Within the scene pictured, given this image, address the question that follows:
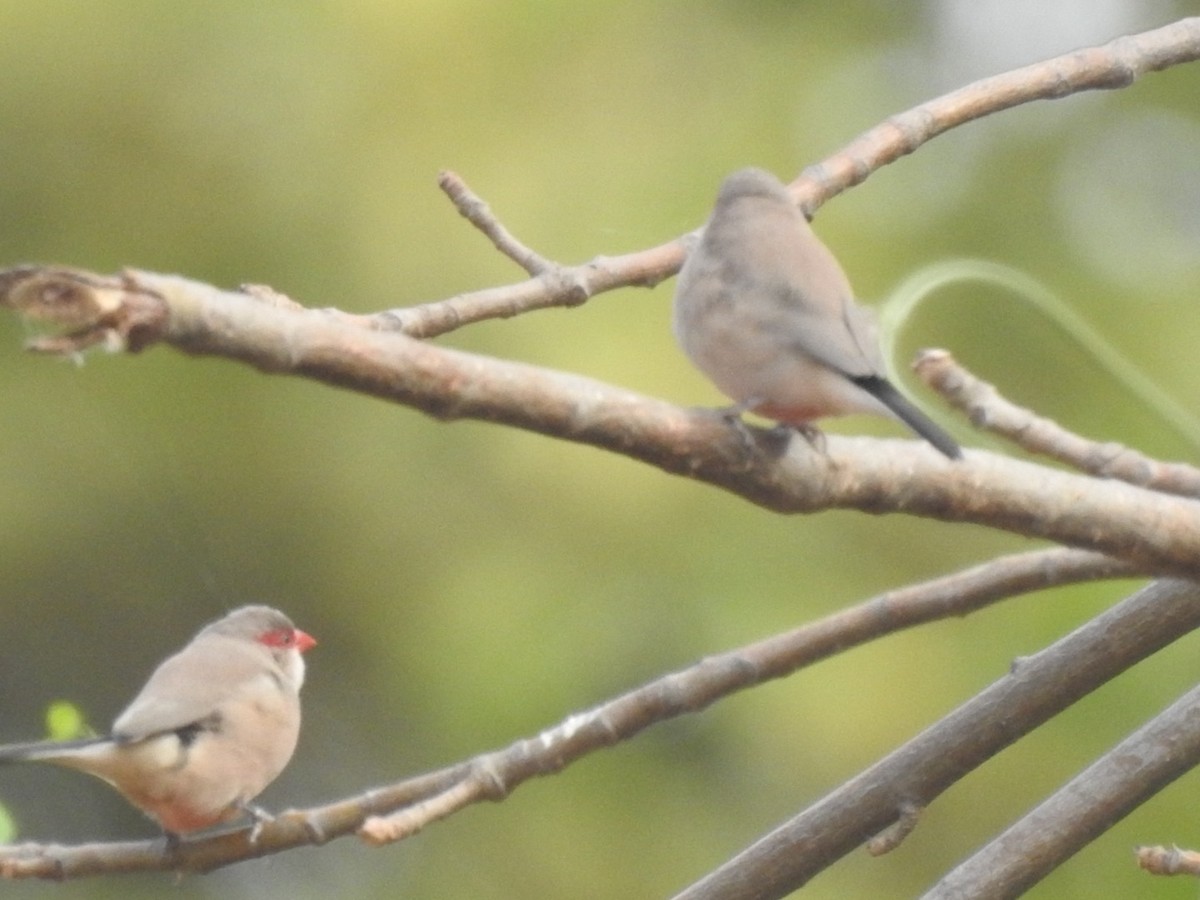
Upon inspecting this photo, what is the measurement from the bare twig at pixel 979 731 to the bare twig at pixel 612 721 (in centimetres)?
7

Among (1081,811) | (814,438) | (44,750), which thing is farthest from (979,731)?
(44,750)

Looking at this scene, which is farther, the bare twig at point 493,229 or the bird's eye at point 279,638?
the bird's eye at point 279,638

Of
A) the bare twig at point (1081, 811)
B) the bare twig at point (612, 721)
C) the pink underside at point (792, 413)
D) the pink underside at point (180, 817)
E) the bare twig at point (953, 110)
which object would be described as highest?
the bare twig at point (953, 110)

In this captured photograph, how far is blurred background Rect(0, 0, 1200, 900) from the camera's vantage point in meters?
3.91

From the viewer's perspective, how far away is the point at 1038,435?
5.10 feet

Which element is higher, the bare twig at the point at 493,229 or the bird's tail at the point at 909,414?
the bare twig at the point at 493,229

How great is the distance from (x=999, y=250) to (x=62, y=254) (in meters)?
2.33

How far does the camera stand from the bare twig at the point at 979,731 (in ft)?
5.78

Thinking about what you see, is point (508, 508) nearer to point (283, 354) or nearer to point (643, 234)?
point (643, 234)

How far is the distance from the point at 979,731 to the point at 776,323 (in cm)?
53

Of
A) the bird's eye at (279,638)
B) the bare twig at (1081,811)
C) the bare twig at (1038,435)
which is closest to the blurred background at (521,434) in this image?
the bird's eye at (279,638)

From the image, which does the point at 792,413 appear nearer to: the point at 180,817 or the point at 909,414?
the point at 909,414

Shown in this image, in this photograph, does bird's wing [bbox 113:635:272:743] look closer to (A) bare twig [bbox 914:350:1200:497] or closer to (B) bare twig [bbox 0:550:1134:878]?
(B) bare twig [bbox 0:550:1134:878]

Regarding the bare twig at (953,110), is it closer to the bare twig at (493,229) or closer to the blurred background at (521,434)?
the bare twig at (493,229)
